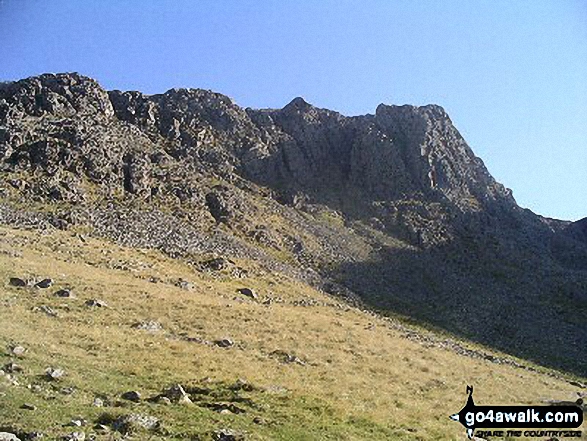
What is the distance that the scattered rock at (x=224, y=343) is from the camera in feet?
136

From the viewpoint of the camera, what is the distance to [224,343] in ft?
137

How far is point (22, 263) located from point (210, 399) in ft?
111

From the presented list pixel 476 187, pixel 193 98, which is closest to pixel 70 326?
pixel 193 98

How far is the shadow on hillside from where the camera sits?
89500 millimetres

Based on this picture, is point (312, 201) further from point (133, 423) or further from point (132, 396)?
point (133, 423)

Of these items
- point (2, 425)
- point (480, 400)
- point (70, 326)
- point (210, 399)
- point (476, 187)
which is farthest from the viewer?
point (476, 187)

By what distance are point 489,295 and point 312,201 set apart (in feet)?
177

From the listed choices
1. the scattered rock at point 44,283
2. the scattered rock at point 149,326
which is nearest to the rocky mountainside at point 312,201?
the scattered rock at point 44,283

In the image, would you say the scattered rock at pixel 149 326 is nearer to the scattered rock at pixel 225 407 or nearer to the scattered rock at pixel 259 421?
the scattered rock at pixel 225 407

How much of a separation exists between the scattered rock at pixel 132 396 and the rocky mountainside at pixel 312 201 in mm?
61310

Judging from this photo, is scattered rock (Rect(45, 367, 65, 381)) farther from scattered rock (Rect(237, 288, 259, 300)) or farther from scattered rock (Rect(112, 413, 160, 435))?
scattered rock (Rect(237, 288, 259, 300))

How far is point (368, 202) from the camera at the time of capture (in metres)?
147

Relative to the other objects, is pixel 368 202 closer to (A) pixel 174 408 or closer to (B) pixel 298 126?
(B) pixel 298 126

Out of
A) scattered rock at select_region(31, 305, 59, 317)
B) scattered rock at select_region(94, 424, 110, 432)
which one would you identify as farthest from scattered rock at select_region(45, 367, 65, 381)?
scattered rock at select_region(31, 305, 59, 317)
